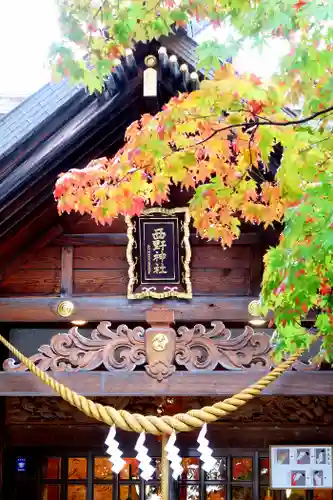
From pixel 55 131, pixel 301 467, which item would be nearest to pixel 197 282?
pixel 55 131

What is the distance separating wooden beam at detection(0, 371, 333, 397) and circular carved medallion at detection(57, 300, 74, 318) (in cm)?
68

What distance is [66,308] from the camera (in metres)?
8.49

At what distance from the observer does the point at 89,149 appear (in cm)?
843

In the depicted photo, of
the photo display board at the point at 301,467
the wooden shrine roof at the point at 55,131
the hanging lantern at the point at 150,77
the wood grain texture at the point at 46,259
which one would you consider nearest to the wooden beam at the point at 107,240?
the wood grain texture at the point at 46,259

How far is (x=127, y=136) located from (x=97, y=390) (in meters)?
2.44

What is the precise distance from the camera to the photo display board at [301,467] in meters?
10.2

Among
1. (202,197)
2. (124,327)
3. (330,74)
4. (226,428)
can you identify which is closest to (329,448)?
(226,428)

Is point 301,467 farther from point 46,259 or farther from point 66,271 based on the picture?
point 46,259

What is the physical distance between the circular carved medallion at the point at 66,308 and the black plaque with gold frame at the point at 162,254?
0.60m

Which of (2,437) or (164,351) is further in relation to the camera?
(2,437)

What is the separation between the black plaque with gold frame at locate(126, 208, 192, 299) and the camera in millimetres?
8430

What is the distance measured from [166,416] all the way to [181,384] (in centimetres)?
67

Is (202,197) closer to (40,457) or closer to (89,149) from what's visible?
(89,149)

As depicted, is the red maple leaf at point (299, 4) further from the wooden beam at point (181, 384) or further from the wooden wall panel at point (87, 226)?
the wooden wall panel at point (87, 226)
